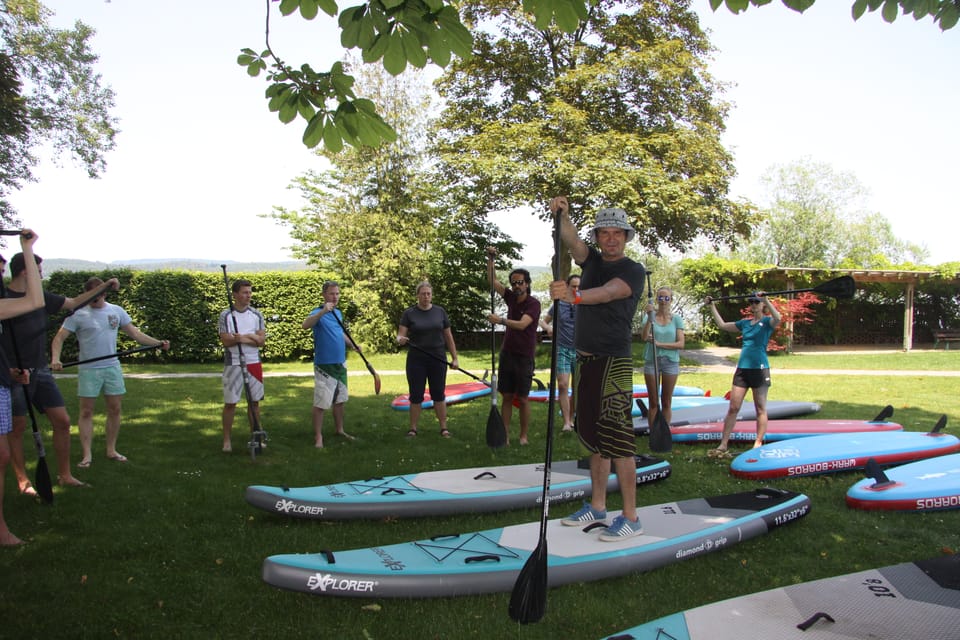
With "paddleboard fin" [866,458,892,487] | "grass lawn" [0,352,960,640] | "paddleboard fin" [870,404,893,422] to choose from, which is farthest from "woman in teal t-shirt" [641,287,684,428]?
"paddleboard fin" [870,404,893,422]

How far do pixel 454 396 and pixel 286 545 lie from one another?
6.65 m

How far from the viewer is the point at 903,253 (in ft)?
138

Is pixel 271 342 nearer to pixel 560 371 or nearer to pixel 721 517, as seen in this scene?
pixel 560 371

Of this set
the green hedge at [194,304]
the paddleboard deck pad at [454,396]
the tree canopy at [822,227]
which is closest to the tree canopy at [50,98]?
the green hedge at [194,304]

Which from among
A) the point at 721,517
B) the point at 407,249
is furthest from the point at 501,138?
the point at 721,517

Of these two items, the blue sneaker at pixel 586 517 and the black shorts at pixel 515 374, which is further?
the black shorts at pixel 515 374

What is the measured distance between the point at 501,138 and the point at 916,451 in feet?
40.5

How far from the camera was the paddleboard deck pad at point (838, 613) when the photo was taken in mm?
2908

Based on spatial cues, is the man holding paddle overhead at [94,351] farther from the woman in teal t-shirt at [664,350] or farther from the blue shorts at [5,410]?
the woman in teal t-shirt at [664,350]

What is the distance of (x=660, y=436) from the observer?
6.52m

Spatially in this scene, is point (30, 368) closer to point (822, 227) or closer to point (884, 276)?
point (884, 276)

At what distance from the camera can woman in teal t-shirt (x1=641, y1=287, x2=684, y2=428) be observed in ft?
24.1

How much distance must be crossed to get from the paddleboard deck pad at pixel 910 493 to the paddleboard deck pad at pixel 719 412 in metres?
2.80

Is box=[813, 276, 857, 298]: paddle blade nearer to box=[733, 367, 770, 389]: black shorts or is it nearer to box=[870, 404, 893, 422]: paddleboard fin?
box=[733, 367, 770, 389]: black shorts
